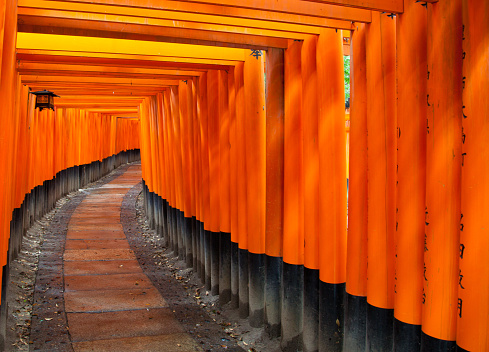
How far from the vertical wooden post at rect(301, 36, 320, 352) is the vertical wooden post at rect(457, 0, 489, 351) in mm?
1937

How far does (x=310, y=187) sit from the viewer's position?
510 cm

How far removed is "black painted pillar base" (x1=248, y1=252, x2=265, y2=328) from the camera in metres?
6.36

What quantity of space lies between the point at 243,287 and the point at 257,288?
0.43m

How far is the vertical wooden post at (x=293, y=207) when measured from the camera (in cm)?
536

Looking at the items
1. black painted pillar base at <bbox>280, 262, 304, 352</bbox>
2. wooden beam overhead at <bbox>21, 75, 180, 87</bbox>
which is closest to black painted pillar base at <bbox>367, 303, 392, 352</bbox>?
black painted pillar base at <bbox>280, 262, 304, 352</bbox>

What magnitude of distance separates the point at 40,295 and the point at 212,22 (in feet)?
17.1

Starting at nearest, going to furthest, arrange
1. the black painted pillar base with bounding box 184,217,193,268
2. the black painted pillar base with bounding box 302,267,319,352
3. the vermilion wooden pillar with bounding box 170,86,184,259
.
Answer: the black painted pillar base with bounding box 302,267,319,352 < the black painted pillar base with bounding box 184,217,193,268 < the vermilion wooden pillar with bounding box 170,86,184,259

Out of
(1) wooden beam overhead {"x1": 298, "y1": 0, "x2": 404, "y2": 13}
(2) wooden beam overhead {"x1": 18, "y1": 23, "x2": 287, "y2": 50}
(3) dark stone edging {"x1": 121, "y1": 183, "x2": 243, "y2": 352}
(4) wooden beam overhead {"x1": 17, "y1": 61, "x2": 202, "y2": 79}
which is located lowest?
(3) dark stone edging {"x1": 121, "y1": 183, "x2": 243, "y2": 352}

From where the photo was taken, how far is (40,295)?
7.64 m

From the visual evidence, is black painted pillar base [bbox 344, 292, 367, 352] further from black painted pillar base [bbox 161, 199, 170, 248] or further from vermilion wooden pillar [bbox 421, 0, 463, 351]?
black painted pillar base [bbox 161, 199, 170, 248]

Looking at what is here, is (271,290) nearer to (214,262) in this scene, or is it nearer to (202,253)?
(214,262)

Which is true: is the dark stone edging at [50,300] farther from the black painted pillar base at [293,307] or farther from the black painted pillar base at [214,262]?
the black painted pillar base at [293,307]

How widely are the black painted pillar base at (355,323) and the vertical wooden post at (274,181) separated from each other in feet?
4.88

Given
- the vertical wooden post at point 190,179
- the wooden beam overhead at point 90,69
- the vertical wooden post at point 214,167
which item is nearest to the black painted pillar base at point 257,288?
the vertical wooden post at point 214,167
